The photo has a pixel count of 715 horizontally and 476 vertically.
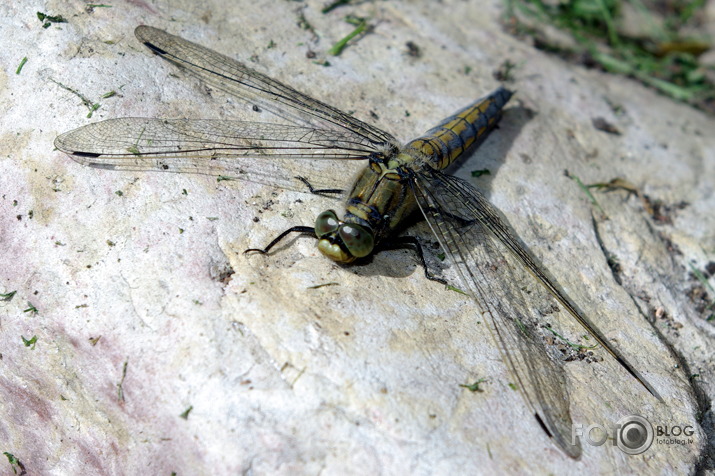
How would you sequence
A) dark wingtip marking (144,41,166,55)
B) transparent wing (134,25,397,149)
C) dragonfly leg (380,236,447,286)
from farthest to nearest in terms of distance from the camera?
transparent wing (134,25,397,149) < dark wingtip marking (144,41,166,55) < dragonfly leg (380,236,447,286)

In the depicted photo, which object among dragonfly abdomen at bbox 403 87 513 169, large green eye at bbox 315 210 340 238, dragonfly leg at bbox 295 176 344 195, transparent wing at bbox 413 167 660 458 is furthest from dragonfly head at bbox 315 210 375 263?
dragonfly abdomen at bbox 403 87 513 169

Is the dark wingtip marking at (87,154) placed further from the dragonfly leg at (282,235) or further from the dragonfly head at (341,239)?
the dragonfly head at (341,239)

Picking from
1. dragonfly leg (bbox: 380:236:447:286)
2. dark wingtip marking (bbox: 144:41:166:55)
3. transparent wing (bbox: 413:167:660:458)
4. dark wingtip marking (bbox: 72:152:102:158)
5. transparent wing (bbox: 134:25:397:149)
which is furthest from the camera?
transparent wing (bbox: 134:25:397:149)

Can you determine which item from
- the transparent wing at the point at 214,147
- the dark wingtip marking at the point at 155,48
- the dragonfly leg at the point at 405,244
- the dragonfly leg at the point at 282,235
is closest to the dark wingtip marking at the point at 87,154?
the transparent wing at the point at 214,147

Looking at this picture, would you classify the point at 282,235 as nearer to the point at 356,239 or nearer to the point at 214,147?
the point at 356,239

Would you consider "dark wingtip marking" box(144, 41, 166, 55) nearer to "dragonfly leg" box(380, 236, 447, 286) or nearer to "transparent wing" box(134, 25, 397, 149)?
"transparent wing" box(134, 25, 397, 149)

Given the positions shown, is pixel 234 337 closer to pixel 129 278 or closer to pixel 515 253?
pixel 129 278

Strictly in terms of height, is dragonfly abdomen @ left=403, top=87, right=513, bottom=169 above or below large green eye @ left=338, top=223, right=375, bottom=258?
above

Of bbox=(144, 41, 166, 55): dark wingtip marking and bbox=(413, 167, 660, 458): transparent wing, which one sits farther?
bbox=(144, 41, 166, 55): dark wingtip marking
